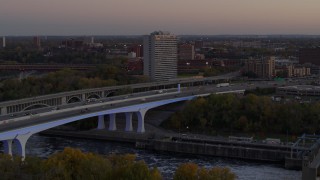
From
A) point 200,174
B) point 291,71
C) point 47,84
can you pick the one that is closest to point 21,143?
point 200,174

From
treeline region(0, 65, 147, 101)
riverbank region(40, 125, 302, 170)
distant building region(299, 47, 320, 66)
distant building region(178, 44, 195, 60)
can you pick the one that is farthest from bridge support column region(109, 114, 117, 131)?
distant building region(178, 44, 195, 60)

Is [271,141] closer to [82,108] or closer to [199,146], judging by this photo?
[199,146]

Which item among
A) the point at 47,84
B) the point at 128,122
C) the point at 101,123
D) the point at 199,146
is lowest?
the point at 199,146

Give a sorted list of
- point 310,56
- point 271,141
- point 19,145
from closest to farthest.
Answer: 1. point 19,145
2. point 271,141
3. point 310,56

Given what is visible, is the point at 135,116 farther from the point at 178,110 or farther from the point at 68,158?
the point at 68,158

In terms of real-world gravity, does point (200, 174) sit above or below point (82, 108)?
above

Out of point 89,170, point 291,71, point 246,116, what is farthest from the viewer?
point 291,71

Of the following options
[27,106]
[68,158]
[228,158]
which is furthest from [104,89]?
[68,158]
